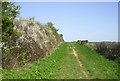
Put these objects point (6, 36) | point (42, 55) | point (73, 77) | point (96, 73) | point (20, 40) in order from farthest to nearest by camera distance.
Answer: point (42, 55)
point (20, 40)
point (6, 36)
point (96, 73)
point (73, 77)

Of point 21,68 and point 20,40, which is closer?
point 21,68

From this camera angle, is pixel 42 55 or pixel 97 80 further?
pixel 42 55

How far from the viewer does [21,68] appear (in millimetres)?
19844

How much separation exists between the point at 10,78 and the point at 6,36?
241 inches

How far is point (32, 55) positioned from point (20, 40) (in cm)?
191

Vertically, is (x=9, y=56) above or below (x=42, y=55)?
above

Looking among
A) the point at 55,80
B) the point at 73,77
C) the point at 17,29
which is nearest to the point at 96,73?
the point at 73,77

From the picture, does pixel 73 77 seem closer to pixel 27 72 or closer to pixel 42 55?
pixel 27 72

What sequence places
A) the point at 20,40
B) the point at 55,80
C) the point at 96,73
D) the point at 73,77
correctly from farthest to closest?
the point at 20,40 < the point at 96,73 < the point at 73,77 < the point at 55,80

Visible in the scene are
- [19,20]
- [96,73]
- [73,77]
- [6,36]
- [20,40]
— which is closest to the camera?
[73,77]

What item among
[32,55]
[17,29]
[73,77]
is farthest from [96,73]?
[17,29]

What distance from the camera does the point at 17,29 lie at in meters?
24.1

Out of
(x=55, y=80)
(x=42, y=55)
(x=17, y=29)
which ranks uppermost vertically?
(x=17, y=29)

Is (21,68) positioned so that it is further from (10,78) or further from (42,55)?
(42,55)
